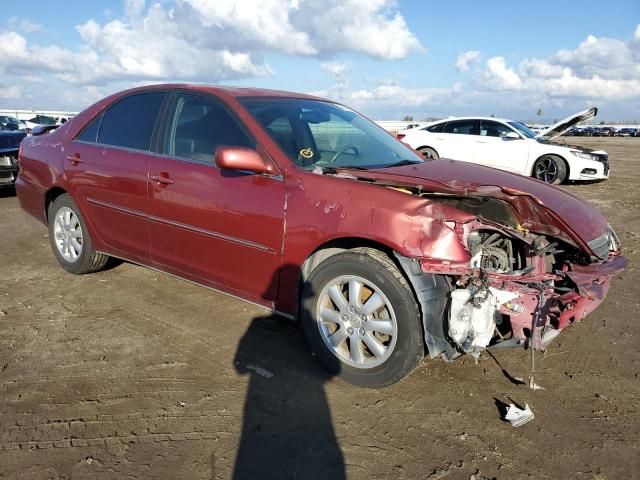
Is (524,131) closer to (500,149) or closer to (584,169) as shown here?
(500,149)

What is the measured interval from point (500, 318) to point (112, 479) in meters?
2.11

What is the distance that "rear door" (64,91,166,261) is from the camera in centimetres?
396

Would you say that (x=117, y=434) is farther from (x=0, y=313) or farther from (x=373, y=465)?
(x=0, y=313)

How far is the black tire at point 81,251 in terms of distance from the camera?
461cm

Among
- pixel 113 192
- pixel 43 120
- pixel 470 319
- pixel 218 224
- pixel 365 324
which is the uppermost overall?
pixel 43 120

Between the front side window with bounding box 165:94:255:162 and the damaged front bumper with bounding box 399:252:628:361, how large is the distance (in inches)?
59.9

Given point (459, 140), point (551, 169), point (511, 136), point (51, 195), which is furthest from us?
point (459, 140)

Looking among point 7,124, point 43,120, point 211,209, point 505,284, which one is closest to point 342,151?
point 211,209

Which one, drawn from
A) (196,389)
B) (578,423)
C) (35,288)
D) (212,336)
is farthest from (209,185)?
(578,423)

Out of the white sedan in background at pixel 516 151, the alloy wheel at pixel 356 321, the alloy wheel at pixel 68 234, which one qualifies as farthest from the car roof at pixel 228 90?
the white sedan in background at pixel 516 151

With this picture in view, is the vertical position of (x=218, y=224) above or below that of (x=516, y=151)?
below

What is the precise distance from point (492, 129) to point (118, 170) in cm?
965

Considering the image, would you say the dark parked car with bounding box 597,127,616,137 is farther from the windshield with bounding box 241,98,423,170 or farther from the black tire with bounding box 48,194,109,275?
the black tire with bounding box 48,194,109,275

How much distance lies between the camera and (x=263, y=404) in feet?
9.27
